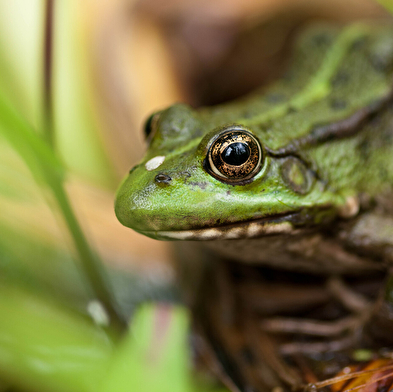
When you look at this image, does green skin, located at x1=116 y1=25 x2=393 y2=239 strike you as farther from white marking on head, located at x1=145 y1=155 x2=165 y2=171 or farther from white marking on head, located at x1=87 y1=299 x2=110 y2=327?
white marking on head, located at x1=87 y1=299 x2=110 y2=327

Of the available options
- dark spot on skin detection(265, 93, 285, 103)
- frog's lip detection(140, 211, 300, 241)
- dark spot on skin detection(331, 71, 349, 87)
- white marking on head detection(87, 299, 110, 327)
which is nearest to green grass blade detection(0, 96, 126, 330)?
white marking on head detection(87, 299, 110, 327)

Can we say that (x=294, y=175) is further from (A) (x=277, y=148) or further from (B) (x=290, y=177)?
(A) (x=277, y=148)

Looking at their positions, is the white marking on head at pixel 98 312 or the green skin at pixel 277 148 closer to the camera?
the green skin at pixel 277 148

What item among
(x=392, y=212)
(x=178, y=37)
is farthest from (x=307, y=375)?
(x=178, y=37)

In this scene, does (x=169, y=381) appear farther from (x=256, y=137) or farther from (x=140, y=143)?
(x=140, y=143)

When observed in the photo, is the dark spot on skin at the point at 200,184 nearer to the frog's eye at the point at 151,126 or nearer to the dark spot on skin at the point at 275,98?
the frog's eye at the point at 151,126

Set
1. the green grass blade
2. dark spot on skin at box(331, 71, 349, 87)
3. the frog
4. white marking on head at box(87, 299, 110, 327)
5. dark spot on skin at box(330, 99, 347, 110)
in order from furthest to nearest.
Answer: dark spot on skin at box(331, 71, 349, 87), dark spot on skin at box(330, 99, 347, 110), white marking on head at box(87, 299, 110, 327), the frog, the green grass blade

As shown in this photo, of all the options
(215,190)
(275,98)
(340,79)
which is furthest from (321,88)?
(215,190)

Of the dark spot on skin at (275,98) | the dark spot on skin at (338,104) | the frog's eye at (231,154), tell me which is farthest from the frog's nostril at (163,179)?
the dark spot on skin at (338,104)
